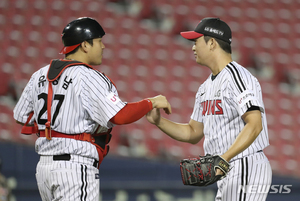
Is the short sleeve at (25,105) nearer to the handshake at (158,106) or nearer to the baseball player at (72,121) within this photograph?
the baseball player at (72,121)

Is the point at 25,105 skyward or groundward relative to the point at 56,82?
groundward

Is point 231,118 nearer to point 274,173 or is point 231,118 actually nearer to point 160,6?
point 274,173

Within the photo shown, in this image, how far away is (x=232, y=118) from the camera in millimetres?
2221

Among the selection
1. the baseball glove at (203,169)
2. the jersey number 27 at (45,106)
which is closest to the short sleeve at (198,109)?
the baseball glove at (203,169)

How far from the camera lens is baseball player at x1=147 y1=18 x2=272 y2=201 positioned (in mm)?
2064

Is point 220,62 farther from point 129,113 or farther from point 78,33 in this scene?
point 78,33

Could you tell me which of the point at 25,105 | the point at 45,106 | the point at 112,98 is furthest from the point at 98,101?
the point at 25,105

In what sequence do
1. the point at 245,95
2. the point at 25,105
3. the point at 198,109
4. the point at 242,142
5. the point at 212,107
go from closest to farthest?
the point at 242,142
the point at 245,95
the point at 212,107
the point at 25,105
the point at 198,109

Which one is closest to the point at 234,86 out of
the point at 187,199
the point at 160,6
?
the point at 187,199

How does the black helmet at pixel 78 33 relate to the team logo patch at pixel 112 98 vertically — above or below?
above

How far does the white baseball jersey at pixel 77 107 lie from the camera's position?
2.17 m

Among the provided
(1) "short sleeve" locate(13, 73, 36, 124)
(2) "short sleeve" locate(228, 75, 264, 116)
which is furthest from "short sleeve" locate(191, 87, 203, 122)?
(1) "short sleeve" locate(13, 73, 36, 124)

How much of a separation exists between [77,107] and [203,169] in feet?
2.70

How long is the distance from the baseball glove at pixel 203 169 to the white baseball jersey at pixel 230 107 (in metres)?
0.22
